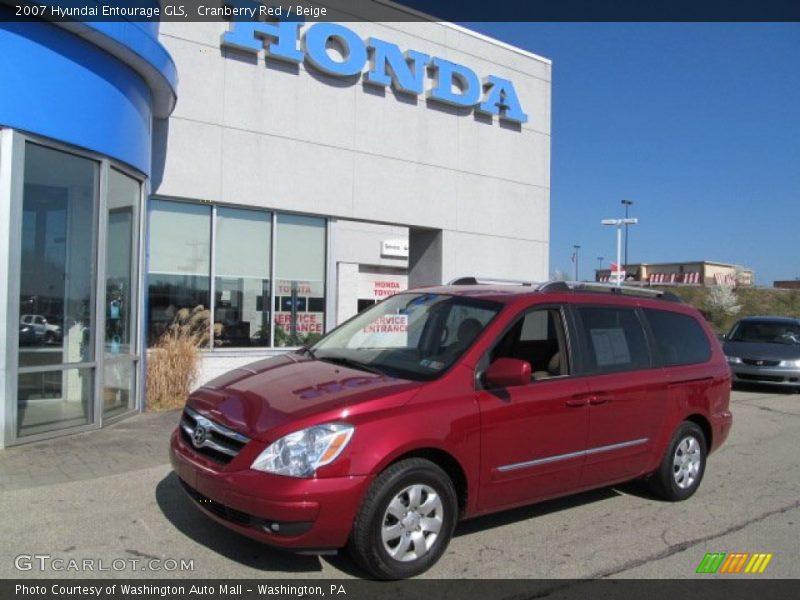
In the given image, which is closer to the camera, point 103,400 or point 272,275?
point 103,400

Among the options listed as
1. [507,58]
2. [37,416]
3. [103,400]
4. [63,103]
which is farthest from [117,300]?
[507,58]

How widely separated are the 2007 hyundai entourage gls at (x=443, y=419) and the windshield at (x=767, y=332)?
9816 millimetres

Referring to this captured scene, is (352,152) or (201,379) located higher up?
(352,152)

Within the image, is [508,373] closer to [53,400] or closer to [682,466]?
[682,466]

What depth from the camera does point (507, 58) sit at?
47.0ft

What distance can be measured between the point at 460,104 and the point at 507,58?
1.80m

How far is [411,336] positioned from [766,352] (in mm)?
11597

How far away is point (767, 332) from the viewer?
15125 millimetres

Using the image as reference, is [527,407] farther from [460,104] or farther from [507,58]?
[507,58]

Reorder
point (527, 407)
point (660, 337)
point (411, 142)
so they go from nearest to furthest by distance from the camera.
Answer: point (527, 407) < point (660, 337) < point (411, 142)

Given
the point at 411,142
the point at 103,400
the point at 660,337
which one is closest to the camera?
the point at 660,337

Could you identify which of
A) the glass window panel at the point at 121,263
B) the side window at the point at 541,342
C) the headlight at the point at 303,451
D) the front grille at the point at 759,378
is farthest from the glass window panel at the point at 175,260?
the front grille at the point at 759,378
